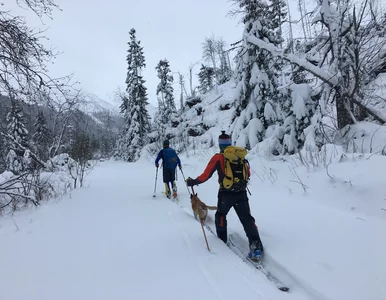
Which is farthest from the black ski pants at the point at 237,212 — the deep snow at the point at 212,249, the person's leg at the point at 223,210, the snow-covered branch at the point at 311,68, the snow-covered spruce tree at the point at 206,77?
the snow-covered spruce tree at the point at 206,77

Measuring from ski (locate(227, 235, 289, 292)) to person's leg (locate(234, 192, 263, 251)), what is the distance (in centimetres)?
21

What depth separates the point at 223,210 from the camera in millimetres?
4527

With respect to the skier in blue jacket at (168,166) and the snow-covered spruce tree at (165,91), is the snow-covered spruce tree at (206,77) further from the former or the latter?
the skier in blue jacket at (168,166)

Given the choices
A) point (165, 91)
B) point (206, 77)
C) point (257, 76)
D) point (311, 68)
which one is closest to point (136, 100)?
point (165, 91)

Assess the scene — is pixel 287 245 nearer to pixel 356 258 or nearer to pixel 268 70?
pixel 356 258

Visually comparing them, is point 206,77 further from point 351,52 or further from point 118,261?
point 118,261

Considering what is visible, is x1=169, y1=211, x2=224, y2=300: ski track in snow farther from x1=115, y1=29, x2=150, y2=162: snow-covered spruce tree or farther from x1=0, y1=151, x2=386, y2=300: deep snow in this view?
x1=115, y1=29, x2=150, y2=162: snow-covered spruce tree

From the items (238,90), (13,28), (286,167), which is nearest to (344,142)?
(286,167)

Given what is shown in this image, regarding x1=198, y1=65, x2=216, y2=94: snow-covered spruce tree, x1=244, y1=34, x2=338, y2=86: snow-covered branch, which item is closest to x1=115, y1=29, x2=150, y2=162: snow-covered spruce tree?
x1=198, y1=65, x2=216, y2=94: snow-covered spruce tree

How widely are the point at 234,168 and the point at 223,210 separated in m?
0.78

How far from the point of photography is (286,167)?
8.05 m

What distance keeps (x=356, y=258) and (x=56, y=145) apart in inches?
568

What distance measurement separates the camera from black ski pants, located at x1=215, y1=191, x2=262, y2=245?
421 cm

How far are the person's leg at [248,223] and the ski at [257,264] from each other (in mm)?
207
